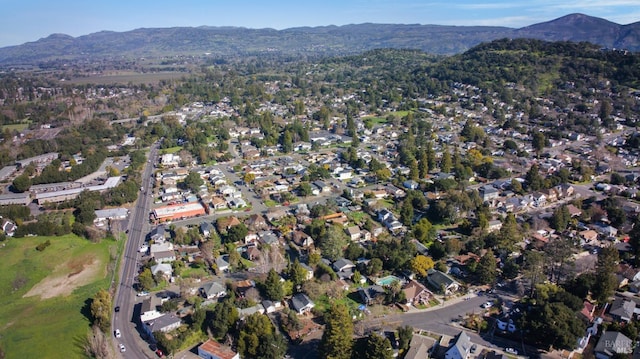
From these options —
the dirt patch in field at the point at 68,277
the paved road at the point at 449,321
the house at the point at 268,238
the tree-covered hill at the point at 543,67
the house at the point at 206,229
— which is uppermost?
the tree-covered hill at the point at 543,67

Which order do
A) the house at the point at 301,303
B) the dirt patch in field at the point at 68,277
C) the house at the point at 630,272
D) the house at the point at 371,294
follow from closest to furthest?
the house at the point at 301,303 < the house at the point at 371,294 < the house at the point at 630,272 < the dirt patch in field at the point at 68,277

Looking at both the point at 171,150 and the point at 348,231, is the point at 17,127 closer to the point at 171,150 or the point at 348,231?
the point at 171,150

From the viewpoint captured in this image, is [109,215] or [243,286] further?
[109,215]

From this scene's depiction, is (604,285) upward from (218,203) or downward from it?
downward

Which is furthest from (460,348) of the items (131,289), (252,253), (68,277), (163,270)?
(68,277)

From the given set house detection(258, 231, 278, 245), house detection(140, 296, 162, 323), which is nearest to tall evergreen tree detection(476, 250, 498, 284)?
house detection(258, 231, 278, 245)

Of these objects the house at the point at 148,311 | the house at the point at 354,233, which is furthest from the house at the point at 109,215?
the house at the point at 354,233

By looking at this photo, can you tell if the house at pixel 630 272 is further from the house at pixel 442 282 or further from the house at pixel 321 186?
the house at pixel 321 186
